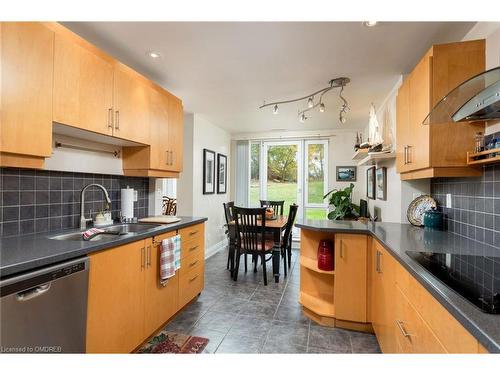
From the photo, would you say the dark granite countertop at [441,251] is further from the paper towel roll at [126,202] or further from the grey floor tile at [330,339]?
the paper towel roll at [126,202]

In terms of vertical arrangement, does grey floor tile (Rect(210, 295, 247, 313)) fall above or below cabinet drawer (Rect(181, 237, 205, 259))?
below

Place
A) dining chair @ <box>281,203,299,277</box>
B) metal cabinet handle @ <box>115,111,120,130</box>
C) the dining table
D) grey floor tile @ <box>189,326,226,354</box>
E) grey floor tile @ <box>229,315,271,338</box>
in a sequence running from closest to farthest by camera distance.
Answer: grey floor tile @ <box>189,326,226,354</box>, metal cabinet handle @ <box>115,111,120,130</box>, grey floor tile @ <box>229,315,271,338</box>, the dining table, dining chair @ <box>281,203,299,277</box>

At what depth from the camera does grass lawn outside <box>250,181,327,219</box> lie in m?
5.33

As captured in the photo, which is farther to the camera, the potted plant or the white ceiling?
the potted plant

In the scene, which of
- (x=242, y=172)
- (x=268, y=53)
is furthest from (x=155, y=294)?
(x=242, y=172)

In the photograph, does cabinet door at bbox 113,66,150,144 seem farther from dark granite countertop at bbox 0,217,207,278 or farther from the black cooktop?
the black cooktop

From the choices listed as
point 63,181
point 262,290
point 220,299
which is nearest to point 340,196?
point 262,290

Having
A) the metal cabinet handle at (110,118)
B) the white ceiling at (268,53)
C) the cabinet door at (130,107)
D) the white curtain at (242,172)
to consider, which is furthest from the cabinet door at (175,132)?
the white curtain at (242,172)

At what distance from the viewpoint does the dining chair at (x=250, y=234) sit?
3189 millimetres

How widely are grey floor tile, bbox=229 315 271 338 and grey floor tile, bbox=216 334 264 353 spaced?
0.19 ft

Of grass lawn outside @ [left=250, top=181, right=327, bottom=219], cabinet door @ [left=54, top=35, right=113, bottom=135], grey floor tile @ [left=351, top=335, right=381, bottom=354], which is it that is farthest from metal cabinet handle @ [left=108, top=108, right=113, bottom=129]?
grass lawn outside @ [left=250, top=181, right=327, bottom=219]

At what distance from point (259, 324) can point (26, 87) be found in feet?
7.85

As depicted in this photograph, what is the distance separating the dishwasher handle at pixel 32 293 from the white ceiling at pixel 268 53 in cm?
175

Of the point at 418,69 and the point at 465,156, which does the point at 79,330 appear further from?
the point at 418,69
